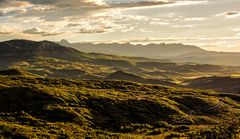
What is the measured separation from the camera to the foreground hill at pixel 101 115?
6875 centimetres

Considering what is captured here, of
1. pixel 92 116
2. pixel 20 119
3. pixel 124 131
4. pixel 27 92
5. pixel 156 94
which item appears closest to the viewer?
pixel 20 119

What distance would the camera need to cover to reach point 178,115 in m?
98.8

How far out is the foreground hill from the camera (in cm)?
6875

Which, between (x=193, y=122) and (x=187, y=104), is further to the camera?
(x=187, y=104)

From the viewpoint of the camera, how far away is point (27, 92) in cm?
9069

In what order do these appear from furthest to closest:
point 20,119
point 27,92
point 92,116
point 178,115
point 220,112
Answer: point 220,112 → point 178,115 → point 27,92 → point 92,116 → point 20,119

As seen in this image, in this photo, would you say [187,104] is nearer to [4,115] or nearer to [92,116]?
[92,116]

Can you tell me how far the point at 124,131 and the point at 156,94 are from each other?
165ft

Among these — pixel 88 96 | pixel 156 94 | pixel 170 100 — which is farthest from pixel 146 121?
pixel 156 94

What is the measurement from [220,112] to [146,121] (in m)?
33.5

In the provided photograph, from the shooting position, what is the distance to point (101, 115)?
86.8 m

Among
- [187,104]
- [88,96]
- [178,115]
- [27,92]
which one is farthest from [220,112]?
[27,92]

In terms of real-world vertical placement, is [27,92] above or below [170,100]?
above

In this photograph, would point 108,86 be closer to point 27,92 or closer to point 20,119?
point 27,92
